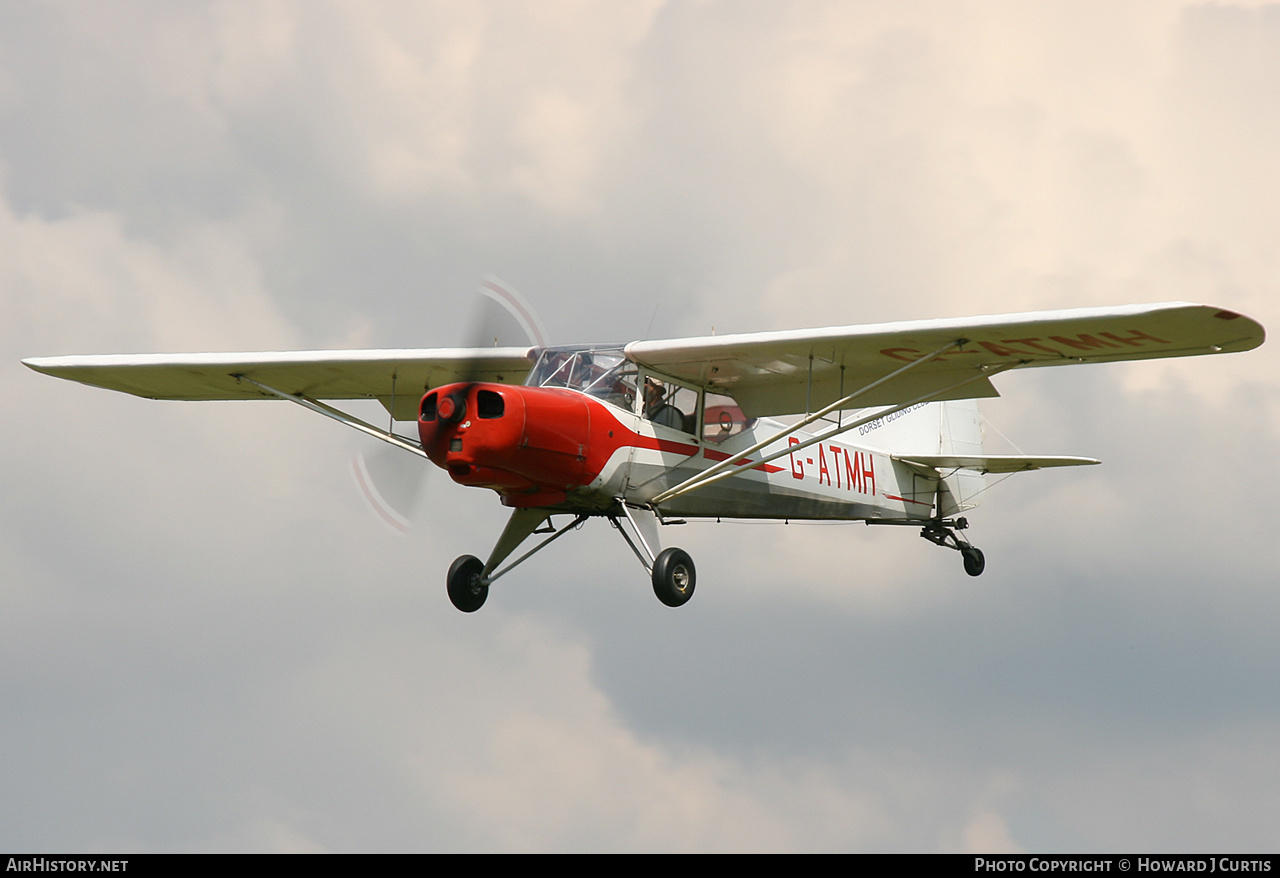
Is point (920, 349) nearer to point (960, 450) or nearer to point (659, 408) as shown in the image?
point (659, 408)

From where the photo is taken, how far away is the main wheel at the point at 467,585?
12.9 metres

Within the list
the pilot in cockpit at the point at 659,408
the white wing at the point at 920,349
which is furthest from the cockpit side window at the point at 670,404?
the white wing at the point at 920,349

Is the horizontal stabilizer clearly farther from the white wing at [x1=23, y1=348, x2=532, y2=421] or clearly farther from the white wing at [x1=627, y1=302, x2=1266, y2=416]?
the white wing at [x1=23, y1=348, x2=532, y2=421]

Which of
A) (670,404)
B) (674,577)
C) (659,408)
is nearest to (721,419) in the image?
(670,404)

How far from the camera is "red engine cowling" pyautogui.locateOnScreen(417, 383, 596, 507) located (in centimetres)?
1090

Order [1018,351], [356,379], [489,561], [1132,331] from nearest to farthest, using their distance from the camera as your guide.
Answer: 1. [1132,331]
2. [1018,351]
3. [489,561]
4. [356,379]

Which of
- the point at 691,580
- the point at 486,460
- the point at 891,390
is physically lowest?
the point at 691,580

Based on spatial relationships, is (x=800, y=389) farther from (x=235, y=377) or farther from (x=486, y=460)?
(x=235, y=377)

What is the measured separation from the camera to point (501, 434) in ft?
35.8

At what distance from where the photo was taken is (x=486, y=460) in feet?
36.0

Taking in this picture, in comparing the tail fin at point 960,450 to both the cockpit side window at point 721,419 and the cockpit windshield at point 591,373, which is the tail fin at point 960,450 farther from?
the cockpit windshield at point 591,373

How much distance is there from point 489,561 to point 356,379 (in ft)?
9.49

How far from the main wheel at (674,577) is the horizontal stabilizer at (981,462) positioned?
5238 millimetres

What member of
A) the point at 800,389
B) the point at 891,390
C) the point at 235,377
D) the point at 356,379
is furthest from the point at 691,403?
the point at 235,377
